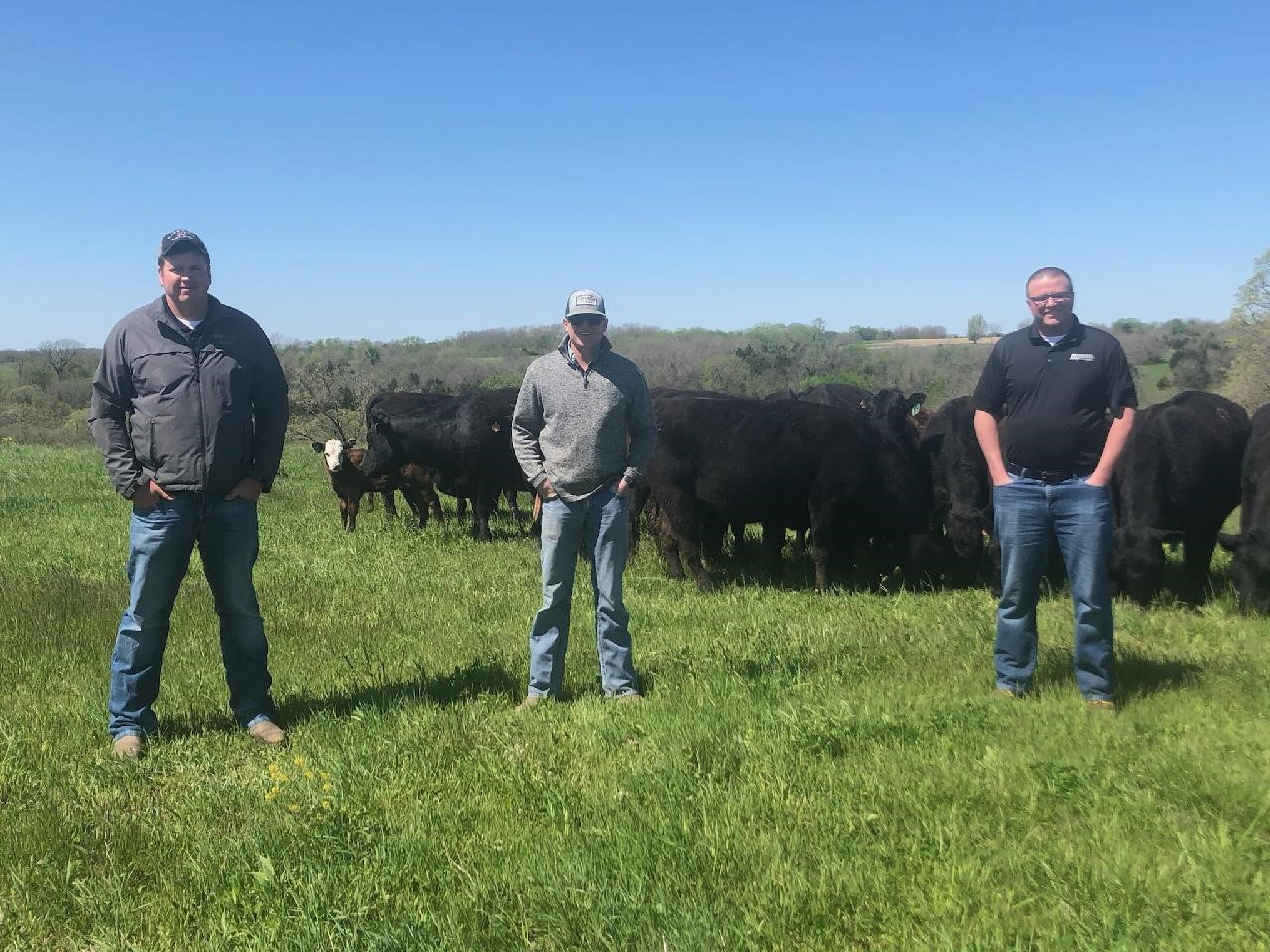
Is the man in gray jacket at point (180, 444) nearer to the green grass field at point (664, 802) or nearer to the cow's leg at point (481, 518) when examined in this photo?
the green grass field at point (664, 802)

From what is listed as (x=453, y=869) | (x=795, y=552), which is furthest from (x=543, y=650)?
(x=795, y=552)

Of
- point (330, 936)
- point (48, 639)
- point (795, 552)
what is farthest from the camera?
point (795, 552)

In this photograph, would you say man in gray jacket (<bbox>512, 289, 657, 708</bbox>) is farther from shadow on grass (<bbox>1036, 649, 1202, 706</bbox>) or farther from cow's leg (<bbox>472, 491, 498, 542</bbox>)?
cow's leg (<bbox>472, 491, 498, 542</bbox>)

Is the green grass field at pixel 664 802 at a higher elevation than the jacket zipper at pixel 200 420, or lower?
lower

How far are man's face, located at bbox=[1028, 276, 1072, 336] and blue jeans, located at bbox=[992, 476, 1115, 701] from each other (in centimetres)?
87

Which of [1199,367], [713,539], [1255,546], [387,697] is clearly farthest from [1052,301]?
[1199,367]

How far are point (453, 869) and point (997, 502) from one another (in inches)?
142

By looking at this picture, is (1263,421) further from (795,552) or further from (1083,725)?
(1083,725)

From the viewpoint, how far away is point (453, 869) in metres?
3.89

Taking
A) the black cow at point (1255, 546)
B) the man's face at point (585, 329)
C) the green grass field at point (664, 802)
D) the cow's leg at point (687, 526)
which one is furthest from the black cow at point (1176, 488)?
the man's face at point (585, 329)

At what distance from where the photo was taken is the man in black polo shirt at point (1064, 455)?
17.8 ft

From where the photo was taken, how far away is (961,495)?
11.2 meters

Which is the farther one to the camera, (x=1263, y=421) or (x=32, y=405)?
(x=32, y=405)

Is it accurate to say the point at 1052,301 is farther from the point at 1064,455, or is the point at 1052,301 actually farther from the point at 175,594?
the point at 175,594
